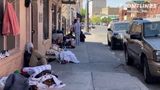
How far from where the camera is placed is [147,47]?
1167cm

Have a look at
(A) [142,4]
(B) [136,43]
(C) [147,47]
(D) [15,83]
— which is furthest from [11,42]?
(A) [142,4]

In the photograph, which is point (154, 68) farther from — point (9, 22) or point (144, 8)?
point (144, 8)

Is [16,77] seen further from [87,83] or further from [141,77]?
[141,77]

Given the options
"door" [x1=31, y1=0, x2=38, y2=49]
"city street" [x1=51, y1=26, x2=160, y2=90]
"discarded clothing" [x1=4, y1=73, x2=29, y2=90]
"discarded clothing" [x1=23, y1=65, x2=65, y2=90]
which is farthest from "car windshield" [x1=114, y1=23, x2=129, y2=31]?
"discarded clothing" [x1=4, y1=73, x2=29, y2=90]

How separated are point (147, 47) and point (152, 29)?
141 cm

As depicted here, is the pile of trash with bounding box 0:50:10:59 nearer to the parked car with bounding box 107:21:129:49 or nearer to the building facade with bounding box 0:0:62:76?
the building facade with bounding box 0:0:62:76

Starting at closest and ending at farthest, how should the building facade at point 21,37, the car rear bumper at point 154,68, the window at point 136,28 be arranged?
the building facade at point 21,37 → the car rear bumper at point 154,68 → the window at point 136,28

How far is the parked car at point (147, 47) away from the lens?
36.1ft

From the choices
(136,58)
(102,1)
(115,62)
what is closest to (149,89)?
(136,58)

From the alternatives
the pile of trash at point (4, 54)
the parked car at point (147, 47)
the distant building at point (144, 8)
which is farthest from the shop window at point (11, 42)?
the distant building at point (144, 8)

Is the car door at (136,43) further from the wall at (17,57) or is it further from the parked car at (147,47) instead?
the wall at (17,57)

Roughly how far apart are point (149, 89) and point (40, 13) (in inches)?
266

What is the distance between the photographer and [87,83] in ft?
35.8

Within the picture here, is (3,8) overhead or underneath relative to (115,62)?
overhead
